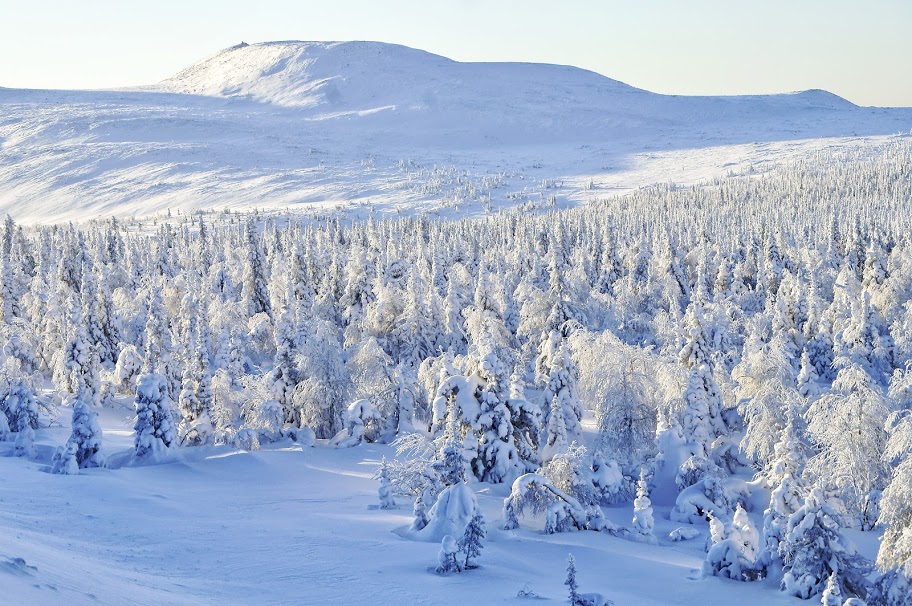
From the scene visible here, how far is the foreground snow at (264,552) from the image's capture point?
12.7 m

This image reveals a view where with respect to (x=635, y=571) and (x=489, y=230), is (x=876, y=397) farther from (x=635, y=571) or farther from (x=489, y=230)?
(x=489, y=230)

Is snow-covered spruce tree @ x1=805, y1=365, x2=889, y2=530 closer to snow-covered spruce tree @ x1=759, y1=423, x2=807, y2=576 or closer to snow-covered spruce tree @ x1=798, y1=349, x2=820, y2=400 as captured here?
snow-covered spruce tree @ x1=759, y1=423, x2=807, y2=576

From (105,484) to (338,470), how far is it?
8.23 meters

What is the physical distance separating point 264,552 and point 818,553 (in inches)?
410

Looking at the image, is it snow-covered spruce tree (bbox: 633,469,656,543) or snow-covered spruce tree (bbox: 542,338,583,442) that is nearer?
snow-covered spruce tree (bbox: 633,469,656,543)

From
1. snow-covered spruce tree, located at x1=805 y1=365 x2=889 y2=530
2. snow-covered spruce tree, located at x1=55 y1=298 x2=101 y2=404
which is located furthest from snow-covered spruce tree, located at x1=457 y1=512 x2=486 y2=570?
snow-covered spruce tree, located at x1=55 y1=298 x2=101 y2=404

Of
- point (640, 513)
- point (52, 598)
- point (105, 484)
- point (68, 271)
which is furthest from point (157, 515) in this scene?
point (68, 271)

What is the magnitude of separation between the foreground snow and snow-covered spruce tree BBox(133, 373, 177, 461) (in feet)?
4.31

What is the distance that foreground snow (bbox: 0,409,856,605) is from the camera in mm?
12695

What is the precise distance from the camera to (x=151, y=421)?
2573 cm

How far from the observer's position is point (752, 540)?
17531 mm

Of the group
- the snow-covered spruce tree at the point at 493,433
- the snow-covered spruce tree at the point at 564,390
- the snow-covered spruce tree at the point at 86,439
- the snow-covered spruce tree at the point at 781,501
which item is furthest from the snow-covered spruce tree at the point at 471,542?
the snow-covered spruce tree at the point at 564,390

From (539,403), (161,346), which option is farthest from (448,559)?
(161,346)

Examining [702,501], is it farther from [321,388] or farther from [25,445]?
[25,445]
